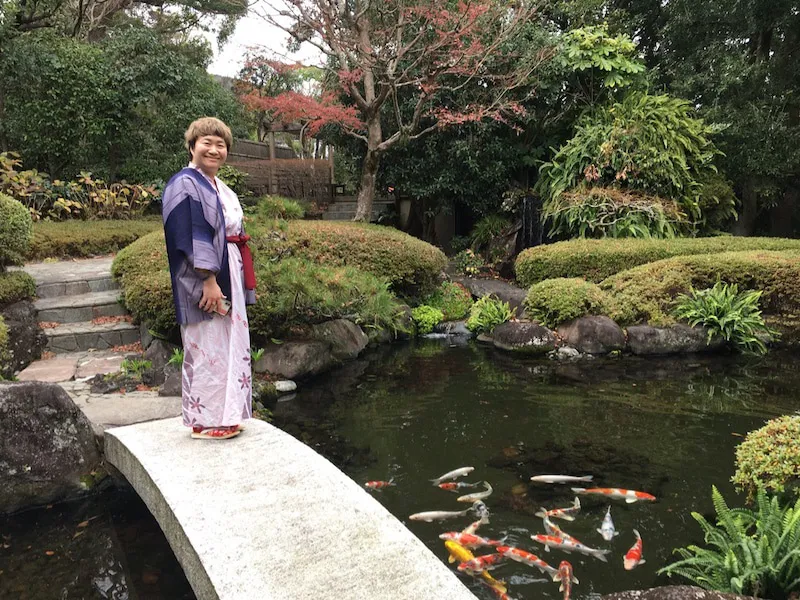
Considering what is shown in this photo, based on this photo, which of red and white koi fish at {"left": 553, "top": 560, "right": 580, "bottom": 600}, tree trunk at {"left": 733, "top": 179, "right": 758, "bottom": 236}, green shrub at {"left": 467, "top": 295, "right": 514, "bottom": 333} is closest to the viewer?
red and white koi fish at {"left": 553, "top": 560, "right": 580, "bottom": 600}

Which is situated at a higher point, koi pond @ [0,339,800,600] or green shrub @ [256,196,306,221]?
green shrub @ [256,196,306,221]

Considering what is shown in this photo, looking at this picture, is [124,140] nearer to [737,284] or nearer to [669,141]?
[669,141]

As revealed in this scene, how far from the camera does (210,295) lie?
339 centimetres

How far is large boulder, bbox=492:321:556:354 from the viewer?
321 inches

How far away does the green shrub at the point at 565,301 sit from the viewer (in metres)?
8.34

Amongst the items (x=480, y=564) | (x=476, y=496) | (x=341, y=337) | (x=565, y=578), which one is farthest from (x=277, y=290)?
(x=565, y=578)

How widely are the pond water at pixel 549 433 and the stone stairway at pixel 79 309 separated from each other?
228cm

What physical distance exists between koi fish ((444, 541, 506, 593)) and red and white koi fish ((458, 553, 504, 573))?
0.02m

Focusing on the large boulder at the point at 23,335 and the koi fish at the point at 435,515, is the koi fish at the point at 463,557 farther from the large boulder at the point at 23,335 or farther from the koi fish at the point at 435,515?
the large boulder at the point at 23,335

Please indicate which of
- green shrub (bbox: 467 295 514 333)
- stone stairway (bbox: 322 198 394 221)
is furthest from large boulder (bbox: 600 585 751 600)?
stone stairway (bbox: 322 198 394 221)

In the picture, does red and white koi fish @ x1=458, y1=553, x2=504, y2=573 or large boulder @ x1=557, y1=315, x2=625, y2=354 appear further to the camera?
large boulder @ x1=557, y1=315, x2=625, y2=354

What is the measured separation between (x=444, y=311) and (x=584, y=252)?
2.61m

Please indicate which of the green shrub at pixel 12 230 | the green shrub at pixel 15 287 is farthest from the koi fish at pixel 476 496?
the green shrub at pixel 12 230

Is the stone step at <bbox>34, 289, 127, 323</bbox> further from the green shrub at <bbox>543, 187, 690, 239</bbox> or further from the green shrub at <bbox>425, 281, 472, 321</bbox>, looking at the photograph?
the green shrub at <bbox>543, 187, 690, 239</bbox>
